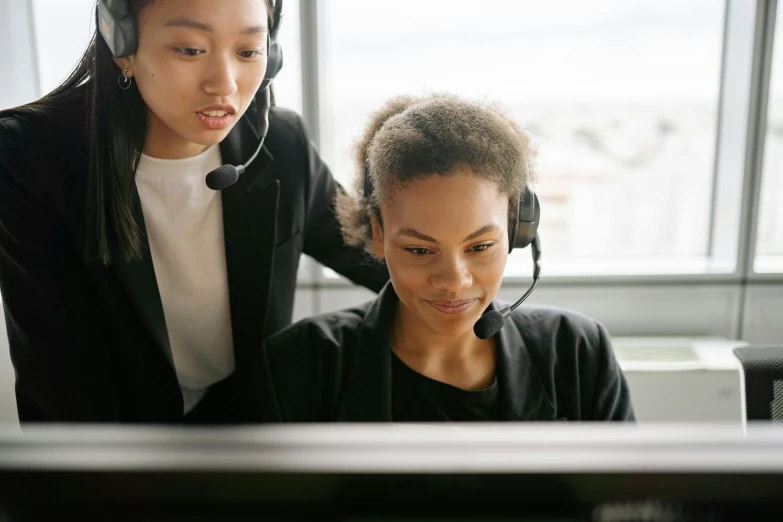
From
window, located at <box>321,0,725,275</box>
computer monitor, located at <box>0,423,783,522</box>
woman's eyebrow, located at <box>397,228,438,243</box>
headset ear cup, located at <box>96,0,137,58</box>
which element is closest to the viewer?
computer monitor, located at <box>0,423,783,522</box>

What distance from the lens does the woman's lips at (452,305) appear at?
950 mm

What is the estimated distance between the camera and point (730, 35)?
1.60 metres

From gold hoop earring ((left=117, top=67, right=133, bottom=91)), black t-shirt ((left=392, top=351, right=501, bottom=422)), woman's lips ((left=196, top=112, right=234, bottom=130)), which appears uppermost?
gold hoop earring ((left=117, top=67, right=133, bottom=91))

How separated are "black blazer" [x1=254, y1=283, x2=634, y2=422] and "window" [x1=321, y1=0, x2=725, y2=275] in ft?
2.18

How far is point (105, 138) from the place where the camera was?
892mm

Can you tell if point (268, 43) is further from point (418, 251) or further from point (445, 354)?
point (445, 354)

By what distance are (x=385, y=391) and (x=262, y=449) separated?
0.66 m

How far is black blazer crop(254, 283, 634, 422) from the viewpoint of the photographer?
99cm

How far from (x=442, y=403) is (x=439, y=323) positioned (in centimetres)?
13

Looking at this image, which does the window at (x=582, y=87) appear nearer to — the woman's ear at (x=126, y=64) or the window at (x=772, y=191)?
the window at (x=772, y=191)

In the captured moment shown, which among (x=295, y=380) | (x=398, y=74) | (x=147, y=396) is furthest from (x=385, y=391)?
(x=398, y=74)

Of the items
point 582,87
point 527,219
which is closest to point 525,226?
point 527,219

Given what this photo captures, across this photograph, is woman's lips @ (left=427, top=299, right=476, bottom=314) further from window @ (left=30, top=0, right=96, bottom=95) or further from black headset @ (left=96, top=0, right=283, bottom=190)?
window @ (left=30, top=0, right=96, bottom=95)

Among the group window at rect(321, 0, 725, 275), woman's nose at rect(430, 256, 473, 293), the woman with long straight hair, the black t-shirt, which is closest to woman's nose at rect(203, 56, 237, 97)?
the woman with long straight hair
